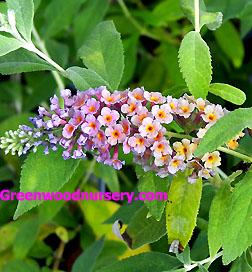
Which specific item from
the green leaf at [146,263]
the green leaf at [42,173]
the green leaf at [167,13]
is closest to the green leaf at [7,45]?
the green leaf at [42,173]

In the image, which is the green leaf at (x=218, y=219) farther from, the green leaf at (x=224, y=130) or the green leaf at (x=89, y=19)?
the green leaf at (x=89, y=19)

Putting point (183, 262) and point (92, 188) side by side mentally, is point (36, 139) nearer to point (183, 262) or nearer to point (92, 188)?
point (183, 262)

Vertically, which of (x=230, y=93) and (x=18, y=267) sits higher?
(x=230, y=93)

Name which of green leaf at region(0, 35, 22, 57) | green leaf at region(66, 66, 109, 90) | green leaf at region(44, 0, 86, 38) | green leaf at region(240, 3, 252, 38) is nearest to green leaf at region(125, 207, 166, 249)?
green leaf at region(66, 66, 109, 90)

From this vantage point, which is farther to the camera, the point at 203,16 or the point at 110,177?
the point at 110,177

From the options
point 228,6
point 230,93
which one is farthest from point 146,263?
point 228,6

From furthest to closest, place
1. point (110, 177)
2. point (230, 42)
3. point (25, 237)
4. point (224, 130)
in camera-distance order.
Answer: point (230, 42)
point (25, 237)
point (110, 177)
point (224, 130)

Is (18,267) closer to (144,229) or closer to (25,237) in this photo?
(25,237)
